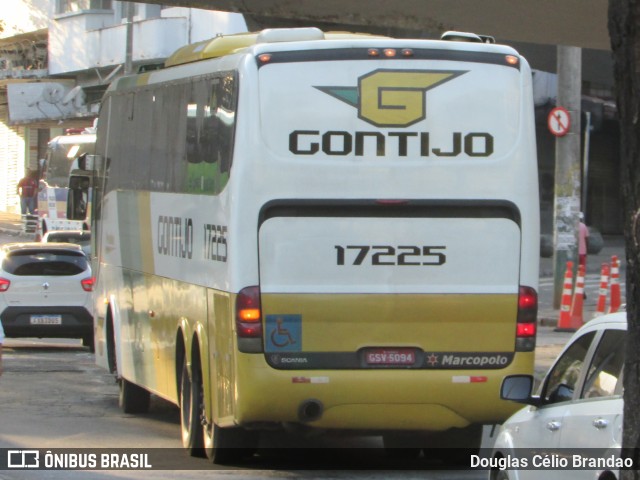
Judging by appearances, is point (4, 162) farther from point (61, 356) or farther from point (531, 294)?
point (531, 294)

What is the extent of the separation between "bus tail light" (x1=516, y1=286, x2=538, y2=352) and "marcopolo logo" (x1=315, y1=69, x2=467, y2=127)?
1562 mm

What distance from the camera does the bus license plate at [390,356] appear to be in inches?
406

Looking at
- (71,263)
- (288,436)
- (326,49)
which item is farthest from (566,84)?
(326,49)

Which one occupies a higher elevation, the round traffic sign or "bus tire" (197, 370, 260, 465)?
the round traffic sign

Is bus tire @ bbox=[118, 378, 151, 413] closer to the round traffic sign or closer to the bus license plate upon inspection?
the bus license plate

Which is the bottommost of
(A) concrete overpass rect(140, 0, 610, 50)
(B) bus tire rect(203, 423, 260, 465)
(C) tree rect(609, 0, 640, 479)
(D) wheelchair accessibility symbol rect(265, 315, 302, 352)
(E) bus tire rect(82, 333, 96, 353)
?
(E) bus tire rect(82, 333, 96, 353)

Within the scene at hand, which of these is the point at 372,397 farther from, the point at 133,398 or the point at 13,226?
the point at 13,226

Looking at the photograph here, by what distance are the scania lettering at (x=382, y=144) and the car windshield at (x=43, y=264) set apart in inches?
478

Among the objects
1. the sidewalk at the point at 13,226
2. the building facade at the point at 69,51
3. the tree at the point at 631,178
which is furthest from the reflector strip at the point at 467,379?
the sidewalk at the point at 13,226

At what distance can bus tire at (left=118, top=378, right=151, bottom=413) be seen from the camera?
1478 centimetres

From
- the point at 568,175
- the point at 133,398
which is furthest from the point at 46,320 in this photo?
the point at 568,175

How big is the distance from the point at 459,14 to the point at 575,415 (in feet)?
33.1

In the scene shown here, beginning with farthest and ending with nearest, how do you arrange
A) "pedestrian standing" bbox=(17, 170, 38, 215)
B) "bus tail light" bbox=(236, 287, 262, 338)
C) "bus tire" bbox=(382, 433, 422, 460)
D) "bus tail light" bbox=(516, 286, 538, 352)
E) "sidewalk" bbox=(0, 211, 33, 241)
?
"pedestrian standing" bbox=(17, 170, 38, 215)
"sidewalk" bbox=(0, 211, 33, 241)
"bus tire" bbox=(382, 433, 422, 460)
"bus tail light" bbox=(516, 286, 538, 352)
"bus tail light" bbox=(236, 287, 262, 338)

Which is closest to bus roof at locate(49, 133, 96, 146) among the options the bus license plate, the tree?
the bus license plate
